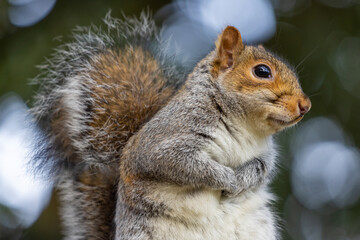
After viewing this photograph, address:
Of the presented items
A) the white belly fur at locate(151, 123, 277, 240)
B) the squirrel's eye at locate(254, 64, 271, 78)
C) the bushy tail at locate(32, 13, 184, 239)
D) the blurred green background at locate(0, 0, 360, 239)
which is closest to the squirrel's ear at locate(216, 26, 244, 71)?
the squirrel's eye at locate(254, 64, 271, 78)

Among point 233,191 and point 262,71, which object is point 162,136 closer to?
point 233,191

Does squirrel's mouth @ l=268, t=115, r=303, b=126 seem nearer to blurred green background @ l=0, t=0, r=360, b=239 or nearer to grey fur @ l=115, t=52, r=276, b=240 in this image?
grey fur @ l=115, t=52, r=276, b=240

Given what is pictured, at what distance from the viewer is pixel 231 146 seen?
4.97 feet

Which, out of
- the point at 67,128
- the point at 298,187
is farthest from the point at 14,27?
the point at 298,187

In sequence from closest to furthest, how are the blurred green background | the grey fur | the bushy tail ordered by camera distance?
the grey fur < the bushy tail < the blurred green background

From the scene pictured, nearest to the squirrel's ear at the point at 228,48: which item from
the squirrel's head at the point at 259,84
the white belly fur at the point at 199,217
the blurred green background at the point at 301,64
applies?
the squirrel's head at the point at 259,84

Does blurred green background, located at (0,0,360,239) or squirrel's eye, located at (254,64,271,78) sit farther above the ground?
squirrel's eye, located at (254,64,271,78)

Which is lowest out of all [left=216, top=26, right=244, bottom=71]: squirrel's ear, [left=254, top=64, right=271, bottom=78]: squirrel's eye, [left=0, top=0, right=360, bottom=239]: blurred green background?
[left=0, top=0, right=360, bottom=239]: blurred green background

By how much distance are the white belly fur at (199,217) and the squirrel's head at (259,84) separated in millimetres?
319

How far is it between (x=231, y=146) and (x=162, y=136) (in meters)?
0.26

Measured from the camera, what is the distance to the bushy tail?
5.93 ft

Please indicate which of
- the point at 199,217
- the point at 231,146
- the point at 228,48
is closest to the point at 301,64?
the point at 228,48

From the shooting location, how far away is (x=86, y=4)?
8.70 feet

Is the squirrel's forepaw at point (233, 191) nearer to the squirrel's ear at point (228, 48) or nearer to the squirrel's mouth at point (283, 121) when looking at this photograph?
the squirrel's mouth at point (283, 121)
